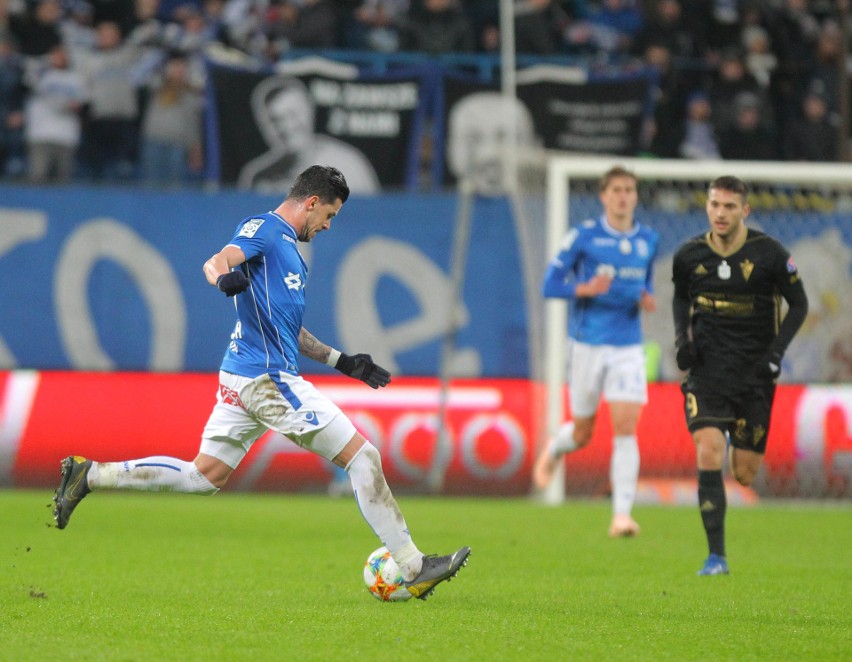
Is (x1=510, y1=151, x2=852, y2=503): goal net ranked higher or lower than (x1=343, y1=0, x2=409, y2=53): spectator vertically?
lower

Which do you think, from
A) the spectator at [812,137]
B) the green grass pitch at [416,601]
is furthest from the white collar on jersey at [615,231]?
the spectator at [812,137]

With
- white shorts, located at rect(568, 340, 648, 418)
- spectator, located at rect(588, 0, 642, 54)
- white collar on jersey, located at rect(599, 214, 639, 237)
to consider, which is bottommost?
white shorts, located at rect(568, 340, 648, 418)

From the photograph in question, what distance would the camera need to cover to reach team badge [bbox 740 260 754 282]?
849cm

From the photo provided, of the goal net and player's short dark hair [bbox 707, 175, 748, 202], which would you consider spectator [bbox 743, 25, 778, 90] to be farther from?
player's short dark hair [bbox 707, 175, 748, 202]

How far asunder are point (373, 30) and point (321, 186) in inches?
469

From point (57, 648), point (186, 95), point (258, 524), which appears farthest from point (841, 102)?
point (57, 648)

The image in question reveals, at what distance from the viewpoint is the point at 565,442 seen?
11492mm

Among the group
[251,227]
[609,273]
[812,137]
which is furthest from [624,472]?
[812,137]

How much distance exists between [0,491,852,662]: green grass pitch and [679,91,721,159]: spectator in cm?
695

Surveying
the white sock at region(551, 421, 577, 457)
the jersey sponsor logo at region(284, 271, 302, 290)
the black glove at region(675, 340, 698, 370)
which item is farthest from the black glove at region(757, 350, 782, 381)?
the white sock at region(551, 421, 577, 457)

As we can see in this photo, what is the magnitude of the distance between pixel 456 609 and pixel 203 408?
7.99 metres

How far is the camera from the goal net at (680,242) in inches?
551

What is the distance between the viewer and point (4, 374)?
1425 cm

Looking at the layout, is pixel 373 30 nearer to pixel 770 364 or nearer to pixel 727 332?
pixel 727 332
